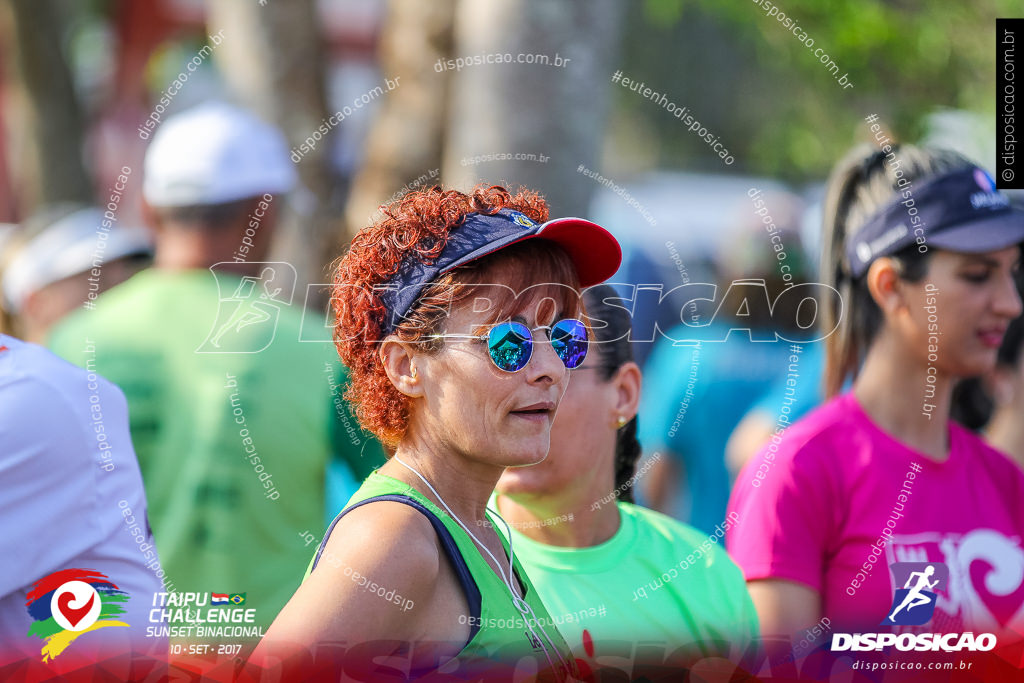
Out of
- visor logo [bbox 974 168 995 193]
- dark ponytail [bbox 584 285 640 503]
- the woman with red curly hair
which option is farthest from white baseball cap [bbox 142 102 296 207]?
visor logo [bbox 974 168 995 193]

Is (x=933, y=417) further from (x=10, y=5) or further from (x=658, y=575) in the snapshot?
(x=10, y=5)

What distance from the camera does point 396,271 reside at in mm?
1734

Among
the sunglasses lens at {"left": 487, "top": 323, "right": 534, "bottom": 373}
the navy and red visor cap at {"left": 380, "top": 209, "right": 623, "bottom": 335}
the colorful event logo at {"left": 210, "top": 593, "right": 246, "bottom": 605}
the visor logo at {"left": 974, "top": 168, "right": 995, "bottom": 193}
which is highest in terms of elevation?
the visor logo at {"left": 974, "top": 168, "right": 995, "bottom": 193}

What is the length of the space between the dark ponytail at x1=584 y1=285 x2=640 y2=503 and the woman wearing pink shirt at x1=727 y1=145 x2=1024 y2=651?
0.29 metres

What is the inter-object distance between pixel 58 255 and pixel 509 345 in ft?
10.1

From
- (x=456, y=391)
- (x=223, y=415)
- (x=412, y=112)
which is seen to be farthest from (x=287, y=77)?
(x=456, y=391)

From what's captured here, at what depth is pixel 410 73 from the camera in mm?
4746

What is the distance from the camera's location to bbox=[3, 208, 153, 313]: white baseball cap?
4082 mm

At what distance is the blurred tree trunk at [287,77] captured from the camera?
202 inches

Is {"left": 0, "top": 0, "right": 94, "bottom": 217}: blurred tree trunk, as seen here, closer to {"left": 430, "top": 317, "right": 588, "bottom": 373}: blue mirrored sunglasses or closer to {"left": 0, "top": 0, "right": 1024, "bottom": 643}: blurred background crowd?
{"left": 0, "top": 0, "right": 1024, "bottom": 643}: blurred background crowd

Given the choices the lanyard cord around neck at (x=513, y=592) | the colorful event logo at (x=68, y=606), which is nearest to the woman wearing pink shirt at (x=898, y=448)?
the lanyard cord around neck at (x=513, y=592)

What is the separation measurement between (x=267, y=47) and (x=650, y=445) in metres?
2.83

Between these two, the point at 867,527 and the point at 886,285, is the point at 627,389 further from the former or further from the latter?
the point at 886,285

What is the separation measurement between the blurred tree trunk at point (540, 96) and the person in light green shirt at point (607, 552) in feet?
2.98
